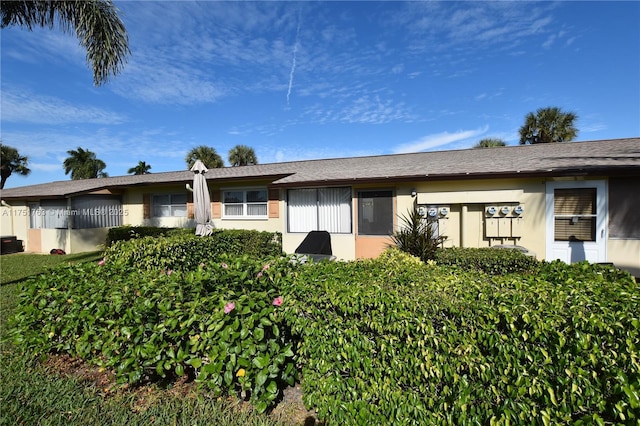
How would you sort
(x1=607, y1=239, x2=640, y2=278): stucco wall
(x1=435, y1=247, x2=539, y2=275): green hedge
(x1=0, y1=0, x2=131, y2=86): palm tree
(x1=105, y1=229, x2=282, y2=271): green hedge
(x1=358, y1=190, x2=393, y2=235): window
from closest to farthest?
(x1=435, y1=247, x2=539, y2=275): green hedge
(x1=105, y1=229, x2=282, y2=271): green hedge
(x1=607, y1=239, x2=640, y2=278): stucco wall
(x1=0, y1=0, x2=131, y2=86): palm tree
(x1=358, y1=190, x2=393, y2=235): window

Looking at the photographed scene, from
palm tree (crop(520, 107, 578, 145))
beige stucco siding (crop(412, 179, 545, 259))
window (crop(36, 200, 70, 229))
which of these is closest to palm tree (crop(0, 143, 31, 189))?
window (crop(36, 200, 70, 229))

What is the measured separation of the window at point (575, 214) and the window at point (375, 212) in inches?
185

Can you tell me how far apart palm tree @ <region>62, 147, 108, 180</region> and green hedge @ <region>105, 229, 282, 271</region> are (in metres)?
37.9

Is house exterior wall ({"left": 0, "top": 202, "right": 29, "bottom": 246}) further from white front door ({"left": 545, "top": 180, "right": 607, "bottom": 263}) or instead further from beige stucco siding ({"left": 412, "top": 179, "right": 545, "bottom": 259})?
white front door ({"left": 545, "top": 180, "right": 607, "bottom": 263})

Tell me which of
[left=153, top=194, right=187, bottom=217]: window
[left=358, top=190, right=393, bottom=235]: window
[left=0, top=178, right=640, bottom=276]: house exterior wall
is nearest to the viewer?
[left=0, top=178, right=640, bottom=276]: house exterior wall

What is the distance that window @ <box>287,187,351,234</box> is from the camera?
10.9 metres

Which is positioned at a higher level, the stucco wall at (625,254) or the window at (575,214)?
the window at (575,214)

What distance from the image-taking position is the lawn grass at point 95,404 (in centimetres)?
280

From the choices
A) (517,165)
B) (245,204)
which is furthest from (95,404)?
(245,204)

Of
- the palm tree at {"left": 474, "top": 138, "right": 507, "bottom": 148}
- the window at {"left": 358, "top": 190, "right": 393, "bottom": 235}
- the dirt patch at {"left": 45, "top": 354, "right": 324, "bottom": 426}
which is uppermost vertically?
the palm tree at {"left": 474, "top": 138, "right": 507, "bottom": 148}

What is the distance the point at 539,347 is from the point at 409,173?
7.97 meters

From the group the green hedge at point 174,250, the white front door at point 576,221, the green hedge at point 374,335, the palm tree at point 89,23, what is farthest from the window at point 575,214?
the palm tree at point 89,23

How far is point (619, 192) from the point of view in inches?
301

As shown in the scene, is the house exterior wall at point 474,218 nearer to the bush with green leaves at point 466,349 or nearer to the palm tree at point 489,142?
the bush with green leaves at point 466,349
